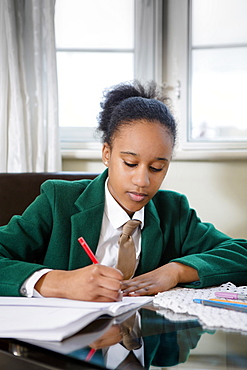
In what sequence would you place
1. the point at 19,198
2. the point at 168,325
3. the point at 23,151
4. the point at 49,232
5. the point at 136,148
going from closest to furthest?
the point at 168,325
the point at 136,148
the point at 49,232
the point at 19,198
the point at 23,151

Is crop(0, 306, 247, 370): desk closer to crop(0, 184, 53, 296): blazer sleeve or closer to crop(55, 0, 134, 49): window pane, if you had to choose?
crop(0, 184, 53, 296): blazer sleeve

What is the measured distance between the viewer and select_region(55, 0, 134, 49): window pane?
2.60m

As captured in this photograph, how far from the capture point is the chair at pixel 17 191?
1.74 meters

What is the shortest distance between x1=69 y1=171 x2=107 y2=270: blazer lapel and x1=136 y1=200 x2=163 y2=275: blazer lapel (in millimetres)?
135

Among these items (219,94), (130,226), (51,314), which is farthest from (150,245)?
(219,94)

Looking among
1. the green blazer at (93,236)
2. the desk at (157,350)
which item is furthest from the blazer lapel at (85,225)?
the desk at (157,350)

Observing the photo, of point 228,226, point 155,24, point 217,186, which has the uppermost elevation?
point 155,24

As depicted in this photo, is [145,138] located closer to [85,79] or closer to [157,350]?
[157,350]

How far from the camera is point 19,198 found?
1753mm

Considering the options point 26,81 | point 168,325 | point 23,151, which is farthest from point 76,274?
point 26,81

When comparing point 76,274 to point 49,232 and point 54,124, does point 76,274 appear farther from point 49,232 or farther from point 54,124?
point 54,124

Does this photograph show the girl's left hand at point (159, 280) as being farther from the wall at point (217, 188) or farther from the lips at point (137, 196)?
the wall at point (217, 188)

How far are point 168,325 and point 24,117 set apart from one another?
1869 mm

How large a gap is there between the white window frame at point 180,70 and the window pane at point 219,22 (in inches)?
1.8
